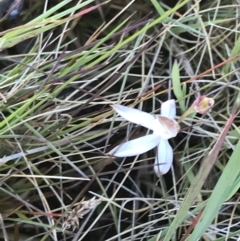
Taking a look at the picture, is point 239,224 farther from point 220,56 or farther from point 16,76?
point 16,76

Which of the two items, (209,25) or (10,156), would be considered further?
(209,25)

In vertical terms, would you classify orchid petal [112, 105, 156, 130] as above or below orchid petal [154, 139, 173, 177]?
above

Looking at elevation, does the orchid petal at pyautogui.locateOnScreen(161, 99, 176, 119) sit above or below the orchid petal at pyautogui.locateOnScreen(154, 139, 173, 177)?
above

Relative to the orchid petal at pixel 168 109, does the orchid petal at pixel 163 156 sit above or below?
below

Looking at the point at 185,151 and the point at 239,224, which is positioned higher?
the point at 185,151

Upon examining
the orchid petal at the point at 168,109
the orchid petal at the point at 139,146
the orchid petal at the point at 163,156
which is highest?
the orchid petal at the point at 168,109

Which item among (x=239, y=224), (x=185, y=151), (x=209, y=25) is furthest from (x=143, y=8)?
(x=239, y=224)

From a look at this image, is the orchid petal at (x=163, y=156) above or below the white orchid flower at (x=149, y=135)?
below

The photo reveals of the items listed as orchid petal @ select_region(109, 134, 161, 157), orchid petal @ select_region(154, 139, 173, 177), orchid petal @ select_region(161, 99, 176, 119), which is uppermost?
orchid petal @ select_region(161, 99, 176, 119)
